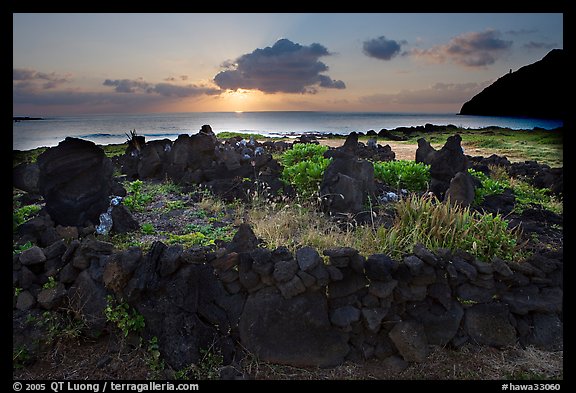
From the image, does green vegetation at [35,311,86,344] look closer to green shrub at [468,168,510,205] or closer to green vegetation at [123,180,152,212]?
green vegetation at [123,180,152,212]

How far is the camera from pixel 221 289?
4547 millimetres

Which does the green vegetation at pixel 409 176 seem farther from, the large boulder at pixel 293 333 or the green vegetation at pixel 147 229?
the large boulder at pixel 293 333

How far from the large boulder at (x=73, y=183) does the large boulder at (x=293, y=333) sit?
396 cm

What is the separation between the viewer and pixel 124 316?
4379mm

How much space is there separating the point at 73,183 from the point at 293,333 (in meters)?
4.90

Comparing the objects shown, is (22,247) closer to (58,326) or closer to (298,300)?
(58,326)

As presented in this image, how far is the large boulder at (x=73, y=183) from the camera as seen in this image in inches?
273

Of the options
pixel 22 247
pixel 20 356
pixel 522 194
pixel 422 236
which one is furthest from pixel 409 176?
pixel 20 356

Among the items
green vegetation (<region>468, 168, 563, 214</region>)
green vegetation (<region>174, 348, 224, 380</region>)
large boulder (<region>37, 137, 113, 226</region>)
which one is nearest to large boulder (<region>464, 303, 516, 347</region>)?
green vegetation (<region>174, 348, 224, 380</region>)

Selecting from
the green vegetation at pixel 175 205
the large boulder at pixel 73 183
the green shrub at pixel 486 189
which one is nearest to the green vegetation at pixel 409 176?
the green shrub at pixel 486 189

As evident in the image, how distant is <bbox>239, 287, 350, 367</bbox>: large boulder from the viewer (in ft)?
14.3

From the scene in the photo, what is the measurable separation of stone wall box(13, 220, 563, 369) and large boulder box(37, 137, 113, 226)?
7.45 ft
